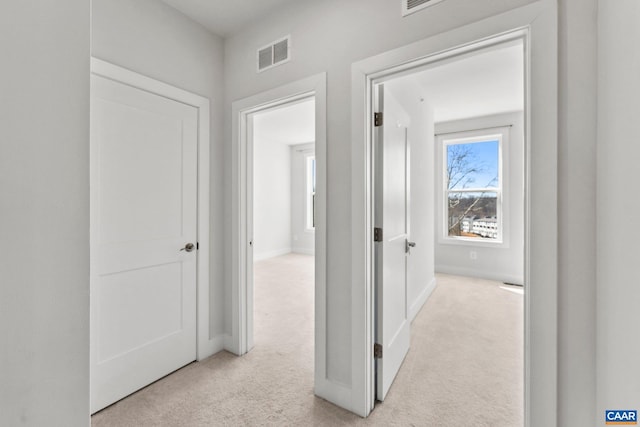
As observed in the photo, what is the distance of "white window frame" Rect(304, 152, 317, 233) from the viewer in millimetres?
6840

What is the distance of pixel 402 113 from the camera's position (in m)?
A: 2.20

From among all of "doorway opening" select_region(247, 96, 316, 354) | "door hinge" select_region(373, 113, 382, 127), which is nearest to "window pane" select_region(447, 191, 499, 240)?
"doorway opening" select_region(247, 96, 316, 354)

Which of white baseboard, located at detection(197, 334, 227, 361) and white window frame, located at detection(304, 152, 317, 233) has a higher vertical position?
white window frame, located at detection(304, 152, 317, 233)

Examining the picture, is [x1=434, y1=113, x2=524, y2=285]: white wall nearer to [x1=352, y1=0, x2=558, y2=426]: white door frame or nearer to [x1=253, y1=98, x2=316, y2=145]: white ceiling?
[x1=253, y1=98, x2=316, y2=145]: white ceiling

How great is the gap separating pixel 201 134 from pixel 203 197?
50cm

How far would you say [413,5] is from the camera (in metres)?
1.47

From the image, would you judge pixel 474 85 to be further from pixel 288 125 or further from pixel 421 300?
pixel 288 125

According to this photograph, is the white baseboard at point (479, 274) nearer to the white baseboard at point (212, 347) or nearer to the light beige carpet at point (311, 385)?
the light beige carpet at point (311, 385)

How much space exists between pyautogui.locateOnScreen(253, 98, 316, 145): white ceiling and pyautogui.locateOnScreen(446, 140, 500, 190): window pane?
252cm

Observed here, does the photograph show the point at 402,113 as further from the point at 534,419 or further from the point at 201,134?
the point at 534,419

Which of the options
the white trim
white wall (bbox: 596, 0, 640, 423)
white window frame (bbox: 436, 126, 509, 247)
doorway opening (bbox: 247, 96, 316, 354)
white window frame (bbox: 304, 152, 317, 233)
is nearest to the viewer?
white wall (bbox: 596, 0, 640, 423)

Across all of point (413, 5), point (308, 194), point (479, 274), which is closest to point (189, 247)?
point (413, 5)
